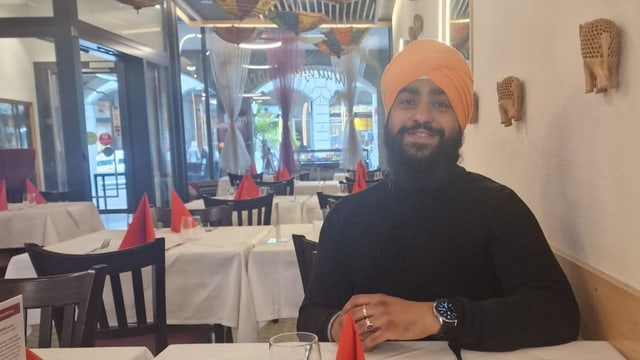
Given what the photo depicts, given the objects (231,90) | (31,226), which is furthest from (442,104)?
(231,90)

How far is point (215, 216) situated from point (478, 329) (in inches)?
82.0

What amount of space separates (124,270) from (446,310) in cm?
119

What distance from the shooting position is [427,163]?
1380 millimetres

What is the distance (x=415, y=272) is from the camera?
1310 millimetres

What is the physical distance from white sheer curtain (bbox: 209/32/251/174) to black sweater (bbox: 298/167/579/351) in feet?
23.2

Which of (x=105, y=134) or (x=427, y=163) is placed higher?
(x=105, y=134)

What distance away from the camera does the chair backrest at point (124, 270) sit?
5.65 ft

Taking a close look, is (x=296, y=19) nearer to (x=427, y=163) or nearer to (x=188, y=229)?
(x=188, y=229)

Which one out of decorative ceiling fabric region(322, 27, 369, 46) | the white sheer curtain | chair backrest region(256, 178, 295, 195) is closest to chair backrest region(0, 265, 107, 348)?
chair backrest region(256, 178, 295, 195)

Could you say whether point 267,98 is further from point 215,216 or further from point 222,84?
point 215,216

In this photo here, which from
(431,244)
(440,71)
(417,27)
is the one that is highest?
(417,27)

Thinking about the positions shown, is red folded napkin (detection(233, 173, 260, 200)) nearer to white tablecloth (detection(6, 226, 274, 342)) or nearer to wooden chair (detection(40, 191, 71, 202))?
white tablecloth (detection(6, 226, 274, 342))

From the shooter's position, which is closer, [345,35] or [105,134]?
[345,35]

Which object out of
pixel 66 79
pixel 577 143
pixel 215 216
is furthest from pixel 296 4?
pixel 577 143
